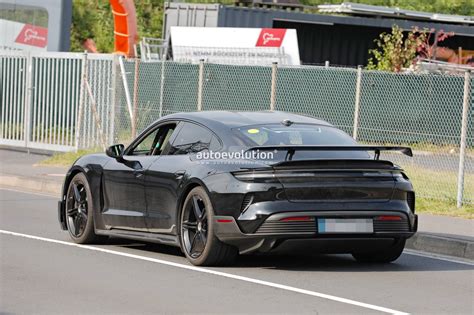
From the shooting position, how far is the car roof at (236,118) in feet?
36.9

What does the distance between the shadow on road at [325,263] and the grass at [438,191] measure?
4041 mm

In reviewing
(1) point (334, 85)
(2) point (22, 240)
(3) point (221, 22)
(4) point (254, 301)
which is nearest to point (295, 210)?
(4) point (254, 301)

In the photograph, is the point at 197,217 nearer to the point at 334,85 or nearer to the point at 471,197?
the point at 471,197

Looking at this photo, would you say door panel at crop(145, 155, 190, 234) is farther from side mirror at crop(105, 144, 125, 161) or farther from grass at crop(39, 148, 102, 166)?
grass at crop(39, 148, 102, 166)

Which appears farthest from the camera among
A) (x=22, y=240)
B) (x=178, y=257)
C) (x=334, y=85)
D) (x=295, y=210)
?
(x=334, y=85)

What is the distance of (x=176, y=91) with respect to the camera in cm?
2366

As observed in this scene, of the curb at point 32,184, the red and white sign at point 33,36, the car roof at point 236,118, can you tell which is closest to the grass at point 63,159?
the curb at point 32,184

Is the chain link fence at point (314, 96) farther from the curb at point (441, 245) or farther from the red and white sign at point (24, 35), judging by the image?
the red and white sign at point (24, 35)

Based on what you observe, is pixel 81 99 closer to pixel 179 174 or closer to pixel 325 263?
pixel 179 174

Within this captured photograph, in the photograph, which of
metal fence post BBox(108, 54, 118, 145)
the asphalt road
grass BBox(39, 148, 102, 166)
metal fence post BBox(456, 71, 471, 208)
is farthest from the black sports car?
metal fence post BBox(108, 54, 118, 145)

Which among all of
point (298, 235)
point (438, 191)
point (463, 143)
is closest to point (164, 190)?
point (298, 235)

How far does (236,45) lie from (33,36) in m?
6.71

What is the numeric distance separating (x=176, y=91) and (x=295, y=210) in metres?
13.7

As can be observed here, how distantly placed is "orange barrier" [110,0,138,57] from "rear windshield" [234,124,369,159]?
2535 centimetres
